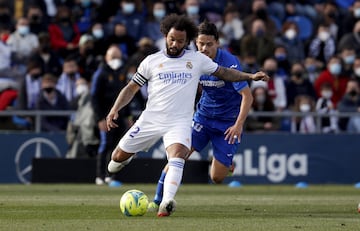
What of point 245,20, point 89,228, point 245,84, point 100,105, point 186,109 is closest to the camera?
point 89,228

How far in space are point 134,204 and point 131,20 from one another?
13852 millimetres

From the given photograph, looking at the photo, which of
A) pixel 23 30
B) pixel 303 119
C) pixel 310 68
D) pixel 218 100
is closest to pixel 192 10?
pixel 310 68

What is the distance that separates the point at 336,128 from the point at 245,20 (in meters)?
4.07

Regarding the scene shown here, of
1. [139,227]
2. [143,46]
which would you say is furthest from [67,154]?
[139,227]

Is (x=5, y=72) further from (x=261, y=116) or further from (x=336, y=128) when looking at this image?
(x=336, y=128)

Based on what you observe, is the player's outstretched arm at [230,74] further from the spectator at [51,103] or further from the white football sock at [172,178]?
the spectator at [51,103]

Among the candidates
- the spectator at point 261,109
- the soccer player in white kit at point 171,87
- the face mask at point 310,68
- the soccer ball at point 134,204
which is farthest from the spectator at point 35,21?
the soccer ball at point 134,204

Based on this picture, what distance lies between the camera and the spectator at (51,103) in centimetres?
2395

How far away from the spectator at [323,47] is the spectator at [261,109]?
11.0ft

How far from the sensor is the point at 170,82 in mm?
13547

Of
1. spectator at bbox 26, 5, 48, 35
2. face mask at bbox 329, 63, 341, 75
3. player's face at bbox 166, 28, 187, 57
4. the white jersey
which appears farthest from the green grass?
face mask at bbox 329, 63, 341, 75

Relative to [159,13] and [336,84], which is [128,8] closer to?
[159,13]

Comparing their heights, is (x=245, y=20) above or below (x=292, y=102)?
above

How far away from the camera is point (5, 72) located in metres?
24.7
